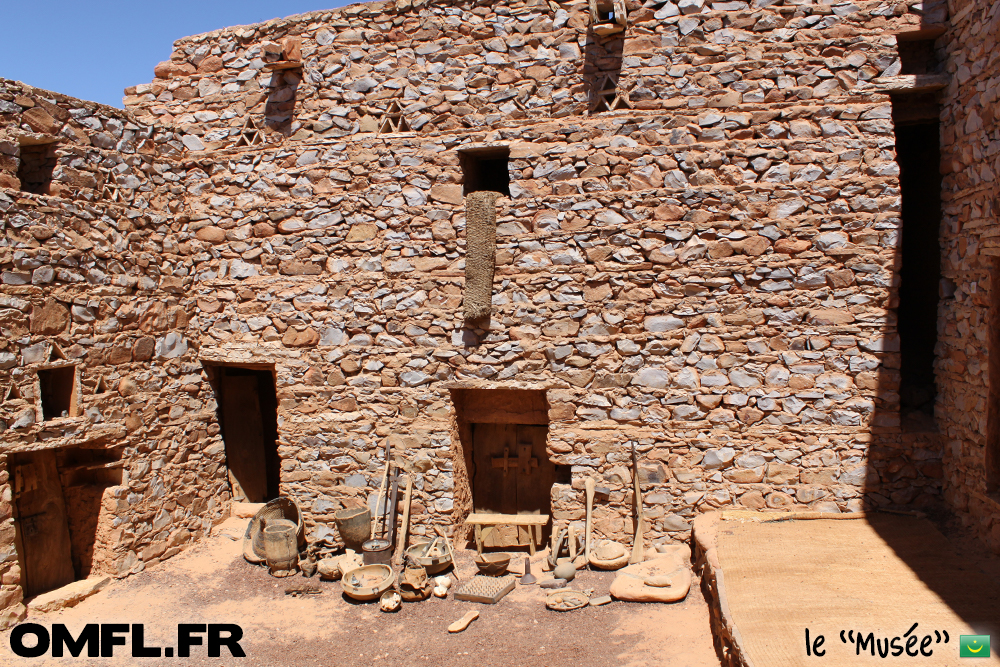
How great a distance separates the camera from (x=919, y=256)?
738cm

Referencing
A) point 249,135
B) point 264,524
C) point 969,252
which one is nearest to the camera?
point 969,252

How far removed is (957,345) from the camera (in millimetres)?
6191

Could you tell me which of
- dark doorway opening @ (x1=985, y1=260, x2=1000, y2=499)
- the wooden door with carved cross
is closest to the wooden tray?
the wooden door with carved cross

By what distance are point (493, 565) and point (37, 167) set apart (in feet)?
19.9

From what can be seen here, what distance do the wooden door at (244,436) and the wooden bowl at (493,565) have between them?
345 cm

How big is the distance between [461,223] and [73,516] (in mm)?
5094

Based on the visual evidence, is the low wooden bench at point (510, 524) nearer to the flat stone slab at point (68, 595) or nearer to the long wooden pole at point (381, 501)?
the long wooden pole at point (381, 501)

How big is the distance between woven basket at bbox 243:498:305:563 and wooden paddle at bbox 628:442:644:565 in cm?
361

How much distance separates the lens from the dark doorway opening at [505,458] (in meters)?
7.58

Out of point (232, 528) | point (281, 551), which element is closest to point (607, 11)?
point (281, 551)

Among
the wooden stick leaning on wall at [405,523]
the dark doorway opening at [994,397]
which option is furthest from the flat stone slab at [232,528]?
the dark doorway opening at [994,397]

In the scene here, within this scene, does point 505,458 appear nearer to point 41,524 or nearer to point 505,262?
point 505,262

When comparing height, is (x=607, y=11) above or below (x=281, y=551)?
above

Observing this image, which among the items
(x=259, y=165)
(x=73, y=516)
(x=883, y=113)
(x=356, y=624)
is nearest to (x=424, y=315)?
(x=259, y=165)
